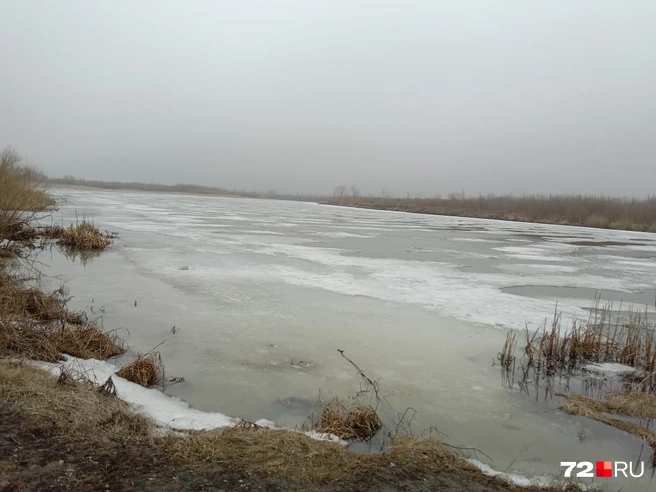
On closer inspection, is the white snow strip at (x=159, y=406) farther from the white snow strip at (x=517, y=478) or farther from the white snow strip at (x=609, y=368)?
the white snow strip at (x=609, y=368)

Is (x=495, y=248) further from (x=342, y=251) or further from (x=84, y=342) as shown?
(x=84, y=342)

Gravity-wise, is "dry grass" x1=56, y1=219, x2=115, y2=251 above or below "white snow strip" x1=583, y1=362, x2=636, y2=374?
above

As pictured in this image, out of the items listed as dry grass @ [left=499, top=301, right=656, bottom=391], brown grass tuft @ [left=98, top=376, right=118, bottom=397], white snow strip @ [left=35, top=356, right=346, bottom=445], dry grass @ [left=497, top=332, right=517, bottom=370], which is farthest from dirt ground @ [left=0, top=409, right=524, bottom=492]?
dry grass @ [left=499, top=301, right=656, bottom=391]

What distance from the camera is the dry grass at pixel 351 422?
342 cm

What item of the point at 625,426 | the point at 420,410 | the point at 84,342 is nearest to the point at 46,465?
the point at 84,342

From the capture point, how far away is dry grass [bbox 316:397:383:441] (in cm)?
342

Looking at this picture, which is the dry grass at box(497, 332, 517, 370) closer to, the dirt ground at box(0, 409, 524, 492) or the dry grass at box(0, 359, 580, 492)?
the dry grass at box(0, 359, 580, 492)

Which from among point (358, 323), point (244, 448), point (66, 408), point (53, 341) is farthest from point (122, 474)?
point (358, 323)

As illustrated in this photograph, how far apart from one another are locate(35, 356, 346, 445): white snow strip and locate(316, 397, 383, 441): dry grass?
10 centimetres

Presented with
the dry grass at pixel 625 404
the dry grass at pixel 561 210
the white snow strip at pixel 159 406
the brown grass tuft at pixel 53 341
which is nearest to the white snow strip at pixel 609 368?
the dry grass at pixel 625 404

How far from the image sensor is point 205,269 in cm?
996

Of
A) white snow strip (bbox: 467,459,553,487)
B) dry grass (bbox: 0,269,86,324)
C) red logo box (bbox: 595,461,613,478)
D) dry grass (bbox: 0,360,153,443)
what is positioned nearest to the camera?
white snow strip (bbox: 467,459,553,487)

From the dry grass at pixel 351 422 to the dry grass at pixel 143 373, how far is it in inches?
72.5

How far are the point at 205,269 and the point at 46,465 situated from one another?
755cm
